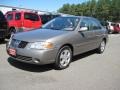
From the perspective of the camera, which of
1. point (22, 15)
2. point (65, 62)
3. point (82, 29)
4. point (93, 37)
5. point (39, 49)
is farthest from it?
point (22, 15)

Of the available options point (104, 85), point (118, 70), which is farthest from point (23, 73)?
point (118, 70)

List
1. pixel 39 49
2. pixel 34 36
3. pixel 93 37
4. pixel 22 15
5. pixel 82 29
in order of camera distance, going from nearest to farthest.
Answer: pixel 39 49 < pixel 34 36 < pixel 82 29 < pixel 93 37 < pixel 22 15

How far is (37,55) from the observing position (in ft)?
18.9

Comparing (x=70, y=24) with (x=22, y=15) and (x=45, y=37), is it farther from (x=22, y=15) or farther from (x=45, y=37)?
(x=22, y=15)

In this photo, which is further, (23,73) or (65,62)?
(65,62)

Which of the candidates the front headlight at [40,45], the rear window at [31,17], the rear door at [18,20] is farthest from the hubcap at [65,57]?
the rear window at [31,17]

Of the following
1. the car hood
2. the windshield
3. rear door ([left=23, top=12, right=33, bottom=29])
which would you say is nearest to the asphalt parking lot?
the car hood

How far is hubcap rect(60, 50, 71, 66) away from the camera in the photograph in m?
6.43

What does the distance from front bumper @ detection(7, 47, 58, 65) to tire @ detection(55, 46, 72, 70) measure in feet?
0.77

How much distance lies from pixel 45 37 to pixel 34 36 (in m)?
0.34

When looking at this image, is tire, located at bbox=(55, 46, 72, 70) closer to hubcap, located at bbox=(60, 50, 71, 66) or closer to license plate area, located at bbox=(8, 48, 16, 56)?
hubcap, located at bbox=(60, 50, 71, 66)

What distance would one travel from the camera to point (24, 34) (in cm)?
646

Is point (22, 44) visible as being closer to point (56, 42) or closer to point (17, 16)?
point (56, 42)

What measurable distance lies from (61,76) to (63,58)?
833 millimetres
